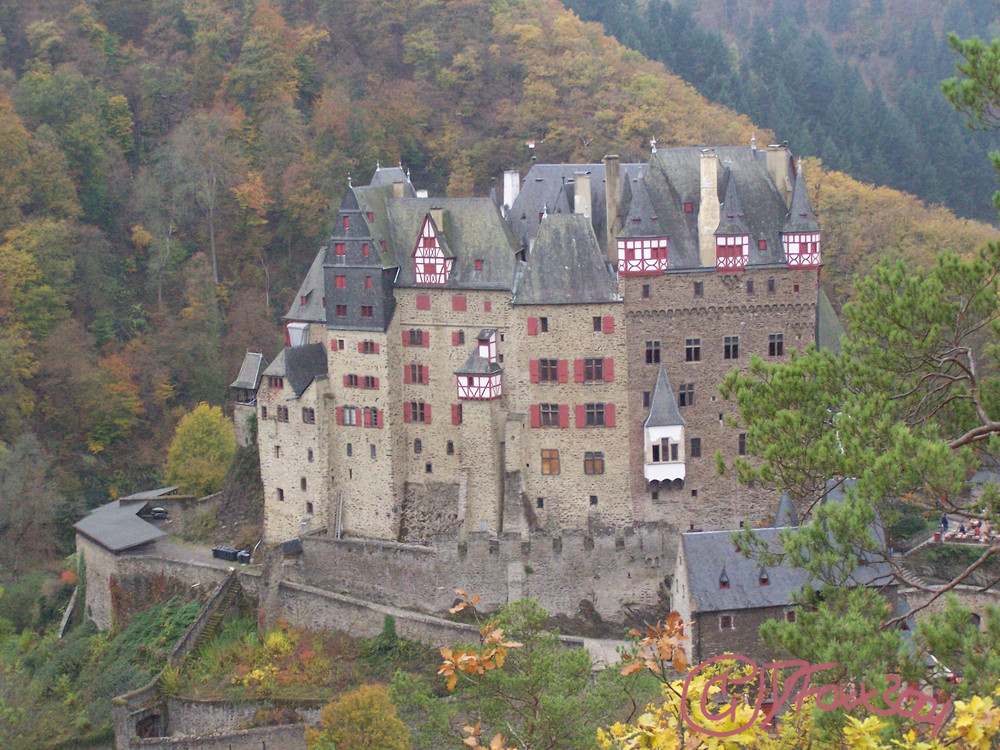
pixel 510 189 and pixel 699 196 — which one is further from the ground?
pixel 510 189

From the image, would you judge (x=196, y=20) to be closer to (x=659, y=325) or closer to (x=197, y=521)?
(x=197, y=521)

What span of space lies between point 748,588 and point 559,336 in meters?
9.26

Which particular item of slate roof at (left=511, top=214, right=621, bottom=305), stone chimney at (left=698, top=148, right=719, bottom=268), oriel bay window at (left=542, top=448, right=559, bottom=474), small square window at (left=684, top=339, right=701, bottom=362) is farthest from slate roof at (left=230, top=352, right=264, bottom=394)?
stone chimney at (left=698, top=148, right=719, bottom=268)

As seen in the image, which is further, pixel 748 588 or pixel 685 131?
pixel 685 131

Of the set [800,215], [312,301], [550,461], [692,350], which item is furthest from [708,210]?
[312,301]

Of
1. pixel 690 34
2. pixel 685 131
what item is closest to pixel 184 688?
pixel 685 131

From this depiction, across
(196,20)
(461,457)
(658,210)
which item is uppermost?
(196,20)

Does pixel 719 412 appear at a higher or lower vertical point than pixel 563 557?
higher

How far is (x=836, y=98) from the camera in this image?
8569 centimetres

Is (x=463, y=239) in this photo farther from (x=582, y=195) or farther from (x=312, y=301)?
(x=312, y=301)

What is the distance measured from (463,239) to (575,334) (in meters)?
4.42

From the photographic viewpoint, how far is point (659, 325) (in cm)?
3762

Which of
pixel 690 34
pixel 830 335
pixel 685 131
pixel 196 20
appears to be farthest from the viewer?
pixel 690 34

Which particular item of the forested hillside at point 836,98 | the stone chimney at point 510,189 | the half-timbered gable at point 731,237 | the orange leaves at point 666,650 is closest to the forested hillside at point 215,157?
the forested hillside at point 836,98
